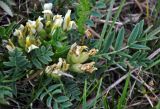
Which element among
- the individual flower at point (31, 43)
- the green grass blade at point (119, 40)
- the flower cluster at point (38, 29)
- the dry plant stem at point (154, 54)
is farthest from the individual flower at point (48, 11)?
the dry plant stem at point (154, 54)

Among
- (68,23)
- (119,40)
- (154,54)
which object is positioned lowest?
(154,54)

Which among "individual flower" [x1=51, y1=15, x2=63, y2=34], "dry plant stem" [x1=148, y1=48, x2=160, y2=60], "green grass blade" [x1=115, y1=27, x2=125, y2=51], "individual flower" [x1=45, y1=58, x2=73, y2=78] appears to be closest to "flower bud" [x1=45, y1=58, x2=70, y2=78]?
"individual flower" [x1=45, y1=58, x2=73, y2=78]

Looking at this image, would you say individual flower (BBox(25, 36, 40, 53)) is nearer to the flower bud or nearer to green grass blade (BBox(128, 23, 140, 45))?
the flower bud

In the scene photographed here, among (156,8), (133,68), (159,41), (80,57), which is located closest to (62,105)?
(80,57)

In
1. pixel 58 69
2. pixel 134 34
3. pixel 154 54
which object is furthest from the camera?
pixel 154 54

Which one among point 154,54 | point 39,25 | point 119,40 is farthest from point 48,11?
A: point 154,54

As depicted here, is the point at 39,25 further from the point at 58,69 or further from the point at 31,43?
the point at 58,69

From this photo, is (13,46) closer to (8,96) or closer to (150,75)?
(8,96)
